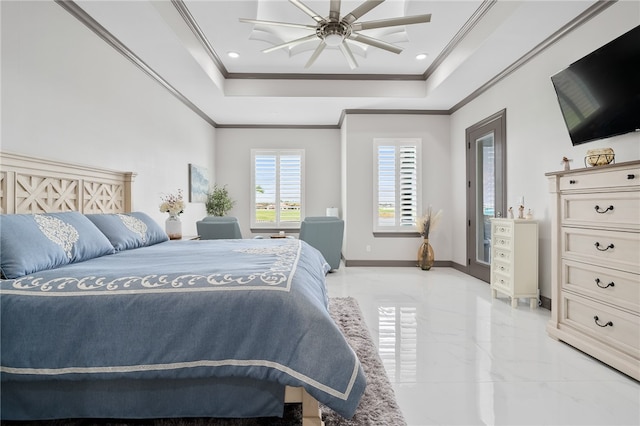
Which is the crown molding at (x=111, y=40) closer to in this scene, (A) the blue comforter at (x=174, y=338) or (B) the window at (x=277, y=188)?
(B) the window at (x=277, y=188)

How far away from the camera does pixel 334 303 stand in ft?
11.3

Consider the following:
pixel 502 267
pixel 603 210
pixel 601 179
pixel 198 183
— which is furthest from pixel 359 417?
pixel 198 183

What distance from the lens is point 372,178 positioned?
19.4 feet

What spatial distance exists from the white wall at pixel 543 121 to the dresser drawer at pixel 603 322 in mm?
1068

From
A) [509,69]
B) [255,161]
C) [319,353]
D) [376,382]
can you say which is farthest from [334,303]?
[255,161]

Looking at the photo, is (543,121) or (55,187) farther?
(543,121)

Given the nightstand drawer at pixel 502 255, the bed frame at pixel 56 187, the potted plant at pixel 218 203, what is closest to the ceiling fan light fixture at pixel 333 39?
the bed frame at pixel 56 187

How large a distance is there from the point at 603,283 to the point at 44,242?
3519mm

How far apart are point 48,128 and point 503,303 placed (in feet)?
15.5

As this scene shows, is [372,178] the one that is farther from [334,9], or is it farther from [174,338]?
[174,338]

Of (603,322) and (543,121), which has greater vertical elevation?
(543,121)

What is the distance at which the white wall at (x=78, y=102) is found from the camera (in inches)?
88.7

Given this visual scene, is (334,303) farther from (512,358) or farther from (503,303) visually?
(503,303)

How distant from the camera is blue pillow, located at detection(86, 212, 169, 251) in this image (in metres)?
2.46
